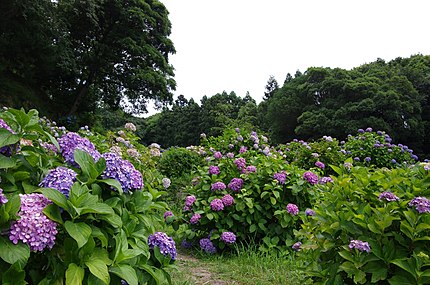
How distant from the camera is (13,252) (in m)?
1.02

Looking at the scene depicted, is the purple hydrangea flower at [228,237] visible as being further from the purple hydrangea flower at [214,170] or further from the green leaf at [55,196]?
the green leaf at [55,196]

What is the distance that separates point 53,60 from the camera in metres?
12.6

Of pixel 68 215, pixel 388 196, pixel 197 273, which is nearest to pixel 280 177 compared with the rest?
pixel 197 273

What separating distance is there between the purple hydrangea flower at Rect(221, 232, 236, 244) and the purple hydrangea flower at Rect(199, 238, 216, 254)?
16cm

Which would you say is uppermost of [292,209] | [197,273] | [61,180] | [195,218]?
[61,180]

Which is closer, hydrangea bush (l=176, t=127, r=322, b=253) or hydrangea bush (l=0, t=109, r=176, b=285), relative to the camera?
hydrangea bush (l=0, t=109, r=176, b=285)

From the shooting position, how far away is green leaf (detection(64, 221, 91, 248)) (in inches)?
41.4

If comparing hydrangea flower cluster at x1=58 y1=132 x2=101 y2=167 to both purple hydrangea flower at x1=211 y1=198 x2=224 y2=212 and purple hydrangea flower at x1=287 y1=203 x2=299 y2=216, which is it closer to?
purple hydrangea flower at x1=211 y1=198 x2=224 y2=212

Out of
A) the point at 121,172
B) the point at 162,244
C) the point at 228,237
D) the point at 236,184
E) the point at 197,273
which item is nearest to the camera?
the point at 121,172

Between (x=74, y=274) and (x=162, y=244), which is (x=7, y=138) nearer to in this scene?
(x=74, y=274)

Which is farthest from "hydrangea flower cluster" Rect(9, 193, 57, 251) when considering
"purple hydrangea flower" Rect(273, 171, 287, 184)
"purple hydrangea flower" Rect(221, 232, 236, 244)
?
"purple hydrangea flower" Rect(273, 171, 287, 184)

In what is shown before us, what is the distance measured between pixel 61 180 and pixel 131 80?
1503 cm

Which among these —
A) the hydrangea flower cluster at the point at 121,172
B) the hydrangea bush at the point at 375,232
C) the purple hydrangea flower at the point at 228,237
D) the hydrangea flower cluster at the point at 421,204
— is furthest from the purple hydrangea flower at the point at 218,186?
the hydrangea flower cluster at the point at 121,172

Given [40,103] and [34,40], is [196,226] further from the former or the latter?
[40,103]
